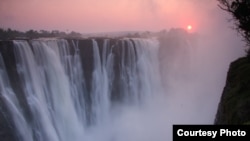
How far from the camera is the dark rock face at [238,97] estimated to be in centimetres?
1017

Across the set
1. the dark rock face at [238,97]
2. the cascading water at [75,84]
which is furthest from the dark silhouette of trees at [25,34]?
the dark rock face at [238,97]

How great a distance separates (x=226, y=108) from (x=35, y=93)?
1090 centimetres

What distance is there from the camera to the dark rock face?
10.2m

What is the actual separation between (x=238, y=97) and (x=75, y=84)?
1275 centimetres

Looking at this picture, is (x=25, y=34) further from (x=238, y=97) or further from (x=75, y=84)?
(x=238, y=97)

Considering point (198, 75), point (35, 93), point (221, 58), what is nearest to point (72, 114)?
point (35, 93)

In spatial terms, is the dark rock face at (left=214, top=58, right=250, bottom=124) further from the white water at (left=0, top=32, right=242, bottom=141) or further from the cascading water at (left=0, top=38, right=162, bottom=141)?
the cascading water at (left=0, top=38, right=162, bottom=141)

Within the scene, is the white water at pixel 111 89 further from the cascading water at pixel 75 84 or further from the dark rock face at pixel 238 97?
the dark rock face at pixel 238 97

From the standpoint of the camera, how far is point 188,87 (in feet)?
108

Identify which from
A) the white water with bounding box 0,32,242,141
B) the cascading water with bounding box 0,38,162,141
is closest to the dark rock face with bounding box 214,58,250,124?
the white water with bounding box 0,32,242,141

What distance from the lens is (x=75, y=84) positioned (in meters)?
21.7

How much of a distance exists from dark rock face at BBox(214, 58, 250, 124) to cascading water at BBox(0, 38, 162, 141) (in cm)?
1012

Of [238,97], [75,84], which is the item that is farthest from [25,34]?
[238,97]

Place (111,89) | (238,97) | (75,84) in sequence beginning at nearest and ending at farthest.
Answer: (238,97), (75,84), (111,89)
